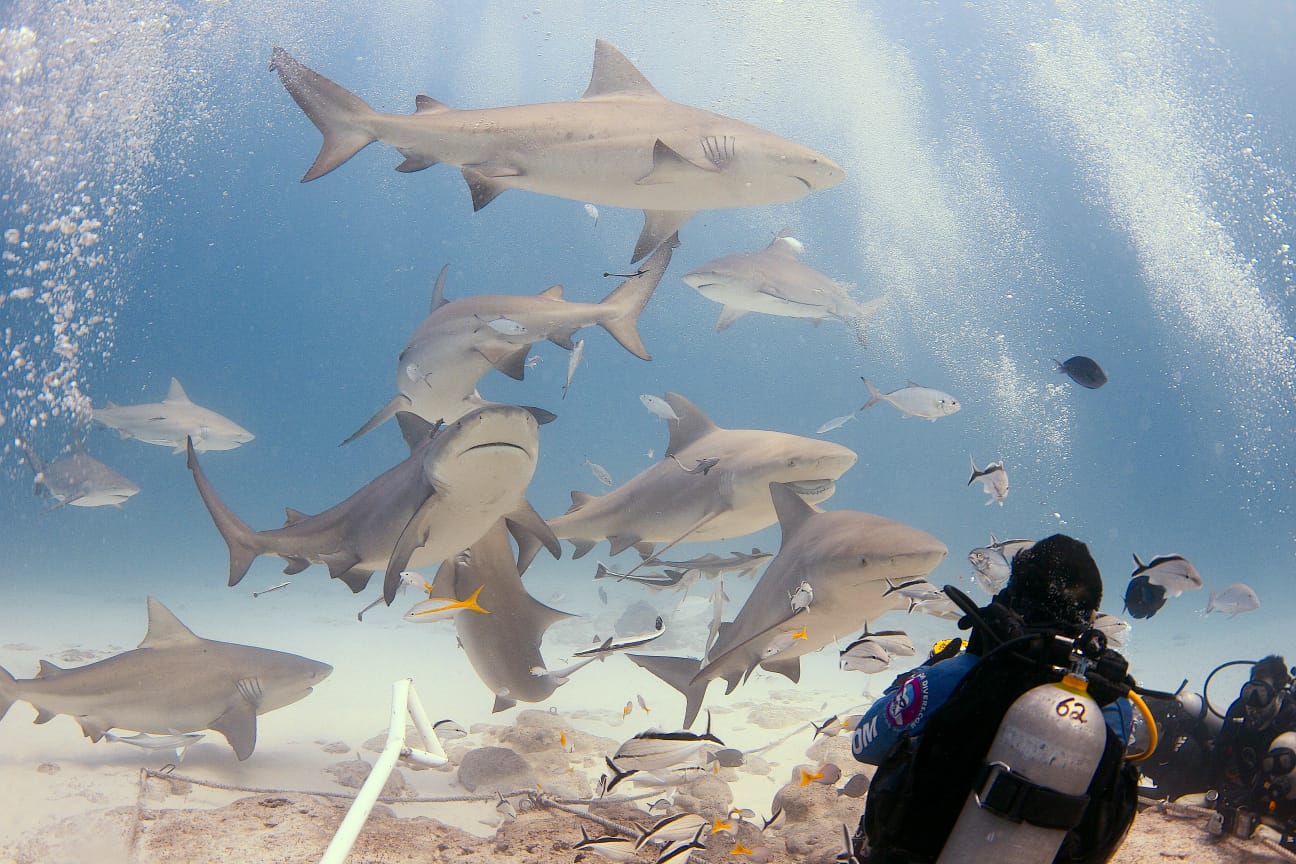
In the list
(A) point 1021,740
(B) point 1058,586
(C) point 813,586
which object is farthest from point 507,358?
(A) point 1021,740

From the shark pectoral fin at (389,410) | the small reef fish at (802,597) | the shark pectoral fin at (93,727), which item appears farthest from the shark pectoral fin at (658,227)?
the shark pectoral fin at (93,727)

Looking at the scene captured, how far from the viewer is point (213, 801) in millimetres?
5074

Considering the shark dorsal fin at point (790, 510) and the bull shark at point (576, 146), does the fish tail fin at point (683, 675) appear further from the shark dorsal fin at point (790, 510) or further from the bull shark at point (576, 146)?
the bull shark at point (576, 146)

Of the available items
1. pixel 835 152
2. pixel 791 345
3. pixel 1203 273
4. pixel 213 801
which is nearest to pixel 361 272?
pixel 791 345

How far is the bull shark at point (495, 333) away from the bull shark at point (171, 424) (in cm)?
856

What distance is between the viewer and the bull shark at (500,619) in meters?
4.83

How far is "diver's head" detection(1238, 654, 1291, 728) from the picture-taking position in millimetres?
3764

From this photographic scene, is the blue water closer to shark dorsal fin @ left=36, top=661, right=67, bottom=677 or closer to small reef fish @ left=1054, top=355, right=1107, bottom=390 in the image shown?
shark dorsal fin @ left=36, top=661, right=67, bottom=677

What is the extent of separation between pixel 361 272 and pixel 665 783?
121 metres

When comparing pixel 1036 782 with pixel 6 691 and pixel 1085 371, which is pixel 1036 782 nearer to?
A: pixel 1085 371

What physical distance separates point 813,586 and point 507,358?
2.58 metres

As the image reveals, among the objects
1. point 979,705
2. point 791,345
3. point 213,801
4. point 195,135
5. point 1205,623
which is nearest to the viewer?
point 979,705

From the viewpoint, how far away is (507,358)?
4.97 meters

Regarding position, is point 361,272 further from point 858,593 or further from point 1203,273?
point 858,593
